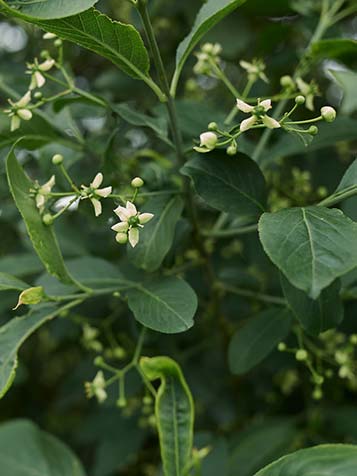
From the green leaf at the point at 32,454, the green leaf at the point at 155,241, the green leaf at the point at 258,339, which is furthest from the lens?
the green leaf at the point at 32,454

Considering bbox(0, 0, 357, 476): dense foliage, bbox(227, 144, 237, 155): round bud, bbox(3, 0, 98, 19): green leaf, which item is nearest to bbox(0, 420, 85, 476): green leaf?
bbox(0, 0, 357, 476): dense foliage

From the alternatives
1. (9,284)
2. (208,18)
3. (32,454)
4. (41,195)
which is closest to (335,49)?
(208,18)

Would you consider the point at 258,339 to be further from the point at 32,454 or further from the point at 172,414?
the point at 32,454

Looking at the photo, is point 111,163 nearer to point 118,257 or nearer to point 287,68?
point 118,257

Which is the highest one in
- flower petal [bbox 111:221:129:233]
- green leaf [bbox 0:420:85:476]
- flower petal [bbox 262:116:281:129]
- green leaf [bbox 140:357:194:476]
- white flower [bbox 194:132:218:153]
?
flower petal [bbox 262:116:281:129]

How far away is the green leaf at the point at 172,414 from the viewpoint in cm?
95

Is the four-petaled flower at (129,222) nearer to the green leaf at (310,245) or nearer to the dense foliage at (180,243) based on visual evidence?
the dense foliage at (180,243)

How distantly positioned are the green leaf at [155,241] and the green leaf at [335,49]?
42 cm

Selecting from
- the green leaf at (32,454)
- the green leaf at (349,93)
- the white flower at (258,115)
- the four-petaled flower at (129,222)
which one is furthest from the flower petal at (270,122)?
the green leaf at (32,454)

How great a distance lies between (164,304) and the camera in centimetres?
108

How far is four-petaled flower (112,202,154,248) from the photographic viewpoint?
3.37 ft

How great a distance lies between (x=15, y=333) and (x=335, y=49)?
0.77 meters

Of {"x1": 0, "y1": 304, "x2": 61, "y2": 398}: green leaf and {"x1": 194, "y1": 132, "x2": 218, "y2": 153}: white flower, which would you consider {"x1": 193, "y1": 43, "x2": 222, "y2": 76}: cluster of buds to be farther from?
{"x1": 0, "y1": 304, "x2": 61, "y2": 398}: green leaf

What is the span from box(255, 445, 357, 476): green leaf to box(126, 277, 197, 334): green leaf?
229 mm
